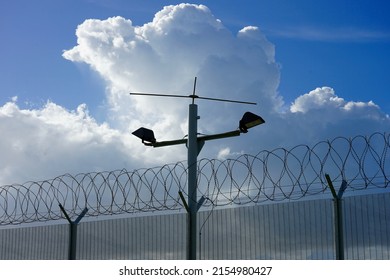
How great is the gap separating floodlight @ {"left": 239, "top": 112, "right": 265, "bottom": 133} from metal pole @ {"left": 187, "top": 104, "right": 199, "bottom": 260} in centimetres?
112

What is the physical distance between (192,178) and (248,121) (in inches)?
73.7

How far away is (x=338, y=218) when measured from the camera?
464 inches

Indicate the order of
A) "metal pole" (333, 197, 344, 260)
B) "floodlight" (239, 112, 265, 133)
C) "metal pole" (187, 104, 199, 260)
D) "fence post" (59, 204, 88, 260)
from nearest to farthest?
"metal pole" (333, 197, 344, 260) → "metal pole" (187, 104, 199, 260) → "floodlight" (239, 112, 265, 133) → "fence post" (59, 204, 88, 260)

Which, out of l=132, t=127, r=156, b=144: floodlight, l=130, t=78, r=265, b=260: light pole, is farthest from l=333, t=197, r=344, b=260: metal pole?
l=132, t=127, r=156, b=144: floodlight

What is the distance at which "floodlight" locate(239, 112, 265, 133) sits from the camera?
1514 cm

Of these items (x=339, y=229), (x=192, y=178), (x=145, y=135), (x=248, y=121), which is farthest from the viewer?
(x=145, y=135)

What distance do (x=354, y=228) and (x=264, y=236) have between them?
1.78 m

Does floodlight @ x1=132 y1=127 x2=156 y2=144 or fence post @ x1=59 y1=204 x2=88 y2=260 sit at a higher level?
floodlight @ x1=132 y1=127 x2=156 y2=144

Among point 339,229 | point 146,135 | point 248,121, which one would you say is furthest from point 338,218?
point 146,135

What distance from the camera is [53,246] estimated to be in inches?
628

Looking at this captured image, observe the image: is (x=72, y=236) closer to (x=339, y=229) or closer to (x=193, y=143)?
(x=193, y=143)

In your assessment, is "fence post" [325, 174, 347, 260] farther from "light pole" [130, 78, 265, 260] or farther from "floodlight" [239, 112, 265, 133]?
"floodlight" [239, 112, 265, 133]

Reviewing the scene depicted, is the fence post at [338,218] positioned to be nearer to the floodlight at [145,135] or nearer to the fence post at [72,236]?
the floodlight at [145,135]
